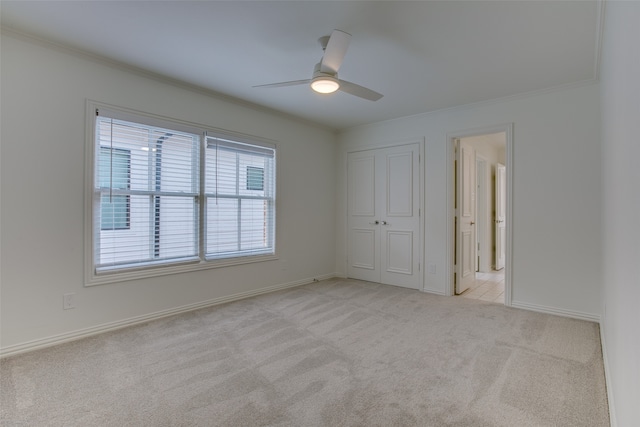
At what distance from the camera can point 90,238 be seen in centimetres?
271

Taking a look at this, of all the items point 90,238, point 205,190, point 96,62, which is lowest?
point 90,238

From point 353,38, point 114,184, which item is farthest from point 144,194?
point 353,38

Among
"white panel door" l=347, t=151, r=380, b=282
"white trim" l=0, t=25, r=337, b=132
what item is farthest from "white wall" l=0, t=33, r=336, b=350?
"white panel door" l=347, t=151, r=380, b=282

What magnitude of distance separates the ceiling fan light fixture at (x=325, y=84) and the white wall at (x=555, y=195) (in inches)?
90.1

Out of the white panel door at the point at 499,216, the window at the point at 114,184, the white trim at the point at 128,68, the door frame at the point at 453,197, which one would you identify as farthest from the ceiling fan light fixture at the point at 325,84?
the white panel door at the point at 499,216

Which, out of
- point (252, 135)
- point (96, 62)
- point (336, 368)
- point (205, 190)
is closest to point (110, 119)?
point (96, 62)

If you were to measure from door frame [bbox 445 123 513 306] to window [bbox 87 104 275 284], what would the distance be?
2.38 metres

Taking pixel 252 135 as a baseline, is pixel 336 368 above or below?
below

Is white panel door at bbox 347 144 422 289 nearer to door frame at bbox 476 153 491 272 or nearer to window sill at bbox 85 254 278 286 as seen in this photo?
window sill at bbox 85 254 278 286

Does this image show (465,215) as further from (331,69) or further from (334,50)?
(334,50)

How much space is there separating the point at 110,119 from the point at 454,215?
4.08 meters

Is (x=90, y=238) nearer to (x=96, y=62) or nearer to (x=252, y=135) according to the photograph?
(x=96, y=62)

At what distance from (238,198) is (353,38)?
228 centimetres

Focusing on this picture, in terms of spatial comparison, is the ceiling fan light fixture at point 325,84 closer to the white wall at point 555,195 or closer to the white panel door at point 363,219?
the white wall at point 555,195
